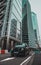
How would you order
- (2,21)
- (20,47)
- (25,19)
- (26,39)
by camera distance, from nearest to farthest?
(20,47)
(2,21)
(26,39)
(25,19)

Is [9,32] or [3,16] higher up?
[3,16]

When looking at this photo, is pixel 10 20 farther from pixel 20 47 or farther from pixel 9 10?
pixel 20 47

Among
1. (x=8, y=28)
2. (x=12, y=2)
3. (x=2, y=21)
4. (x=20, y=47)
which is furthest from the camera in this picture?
(x=12, y=2)

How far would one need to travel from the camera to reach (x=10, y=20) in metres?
86.9

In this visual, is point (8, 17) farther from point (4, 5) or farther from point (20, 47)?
point (20, 47)

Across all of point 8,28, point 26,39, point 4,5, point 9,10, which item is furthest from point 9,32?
point 26,39

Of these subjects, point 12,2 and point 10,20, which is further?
point 12,2

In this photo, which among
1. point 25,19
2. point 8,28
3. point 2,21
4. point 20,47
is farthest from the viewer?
point 25,19

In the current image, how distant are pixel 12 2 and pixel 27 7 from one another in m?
99.2

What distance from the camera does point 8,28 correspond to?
273ft

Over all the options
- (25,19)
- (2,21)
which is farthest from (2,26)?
(25,19)

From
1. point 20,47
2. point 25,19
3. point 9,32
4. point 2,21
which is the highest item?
point 25,19

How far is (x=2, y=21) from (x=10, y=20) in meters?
4.76

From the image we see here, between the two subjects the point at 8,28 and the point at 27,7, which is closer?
the point at 8,28
